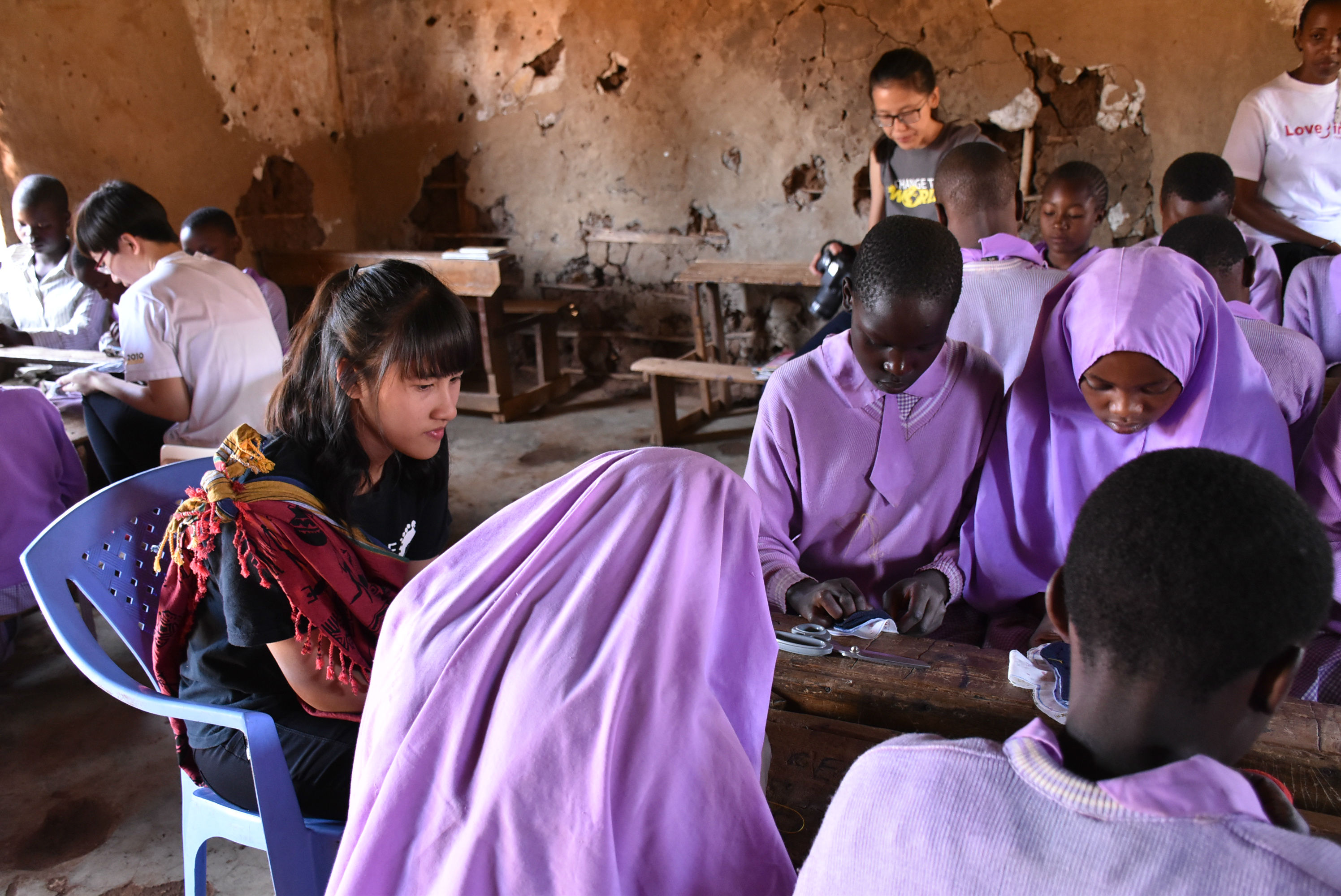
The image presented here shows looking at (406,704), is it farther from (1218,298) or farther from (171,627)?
(1218,298)

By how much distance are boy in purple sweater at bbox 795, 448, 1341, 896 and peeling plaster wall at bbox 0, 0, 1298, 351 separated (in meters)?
4.87

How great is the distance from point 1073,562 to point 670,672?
1.30 ft

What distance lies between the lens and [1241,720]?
688 millimetres

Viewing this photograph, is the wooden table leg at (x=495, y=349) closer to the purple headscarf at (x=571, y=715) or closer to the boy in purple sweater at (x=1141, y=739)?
the purple headscarf at (x=571, y=715)

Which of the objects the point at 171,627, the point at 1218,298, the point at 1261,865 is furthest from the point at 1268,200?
the point at 171,627

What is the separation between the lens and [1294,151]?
350 centimetres

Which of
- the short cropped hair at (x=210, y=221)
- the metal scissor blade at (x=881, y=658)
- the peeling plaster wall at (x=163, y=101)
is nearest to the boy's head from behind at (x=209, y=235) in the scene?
the short cropped hair at (x=210, y=221)

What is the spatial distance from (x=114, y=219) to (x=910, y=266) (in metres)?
2.49

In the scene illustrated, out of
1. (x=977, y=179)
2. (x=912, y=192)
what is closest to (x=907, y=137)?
Result: (x=912, y=192)

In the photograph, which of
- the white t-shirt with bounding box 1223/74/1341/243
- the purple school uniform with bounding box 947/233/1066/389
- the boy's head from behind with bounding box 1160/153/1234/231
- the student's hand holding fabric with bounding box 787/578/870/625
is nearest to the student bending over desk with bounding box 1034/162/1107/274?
the boy's head from behind with bounding box 1160/153/1234/231

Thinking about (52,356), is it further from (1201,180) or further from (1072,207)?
(1201,180)

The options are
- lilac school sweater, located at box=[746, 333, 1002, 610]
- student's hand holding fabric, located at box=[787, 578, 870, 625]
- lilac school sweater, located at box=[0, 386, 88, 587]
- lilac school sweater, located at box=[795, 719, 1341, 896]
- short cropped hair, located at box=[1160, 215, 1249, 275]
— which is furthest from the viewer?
lilac school sweater, located at box=[0, 386, 88, 587]

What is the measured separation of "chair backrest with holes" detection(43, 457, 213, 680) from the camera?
1598 millimetres

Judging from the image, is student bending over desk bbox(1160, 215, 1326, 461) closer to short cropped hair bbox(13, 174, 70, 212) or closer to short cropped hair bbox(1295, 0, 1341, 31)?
short cropped hair bbox(1295, 0, 1341, 31)
